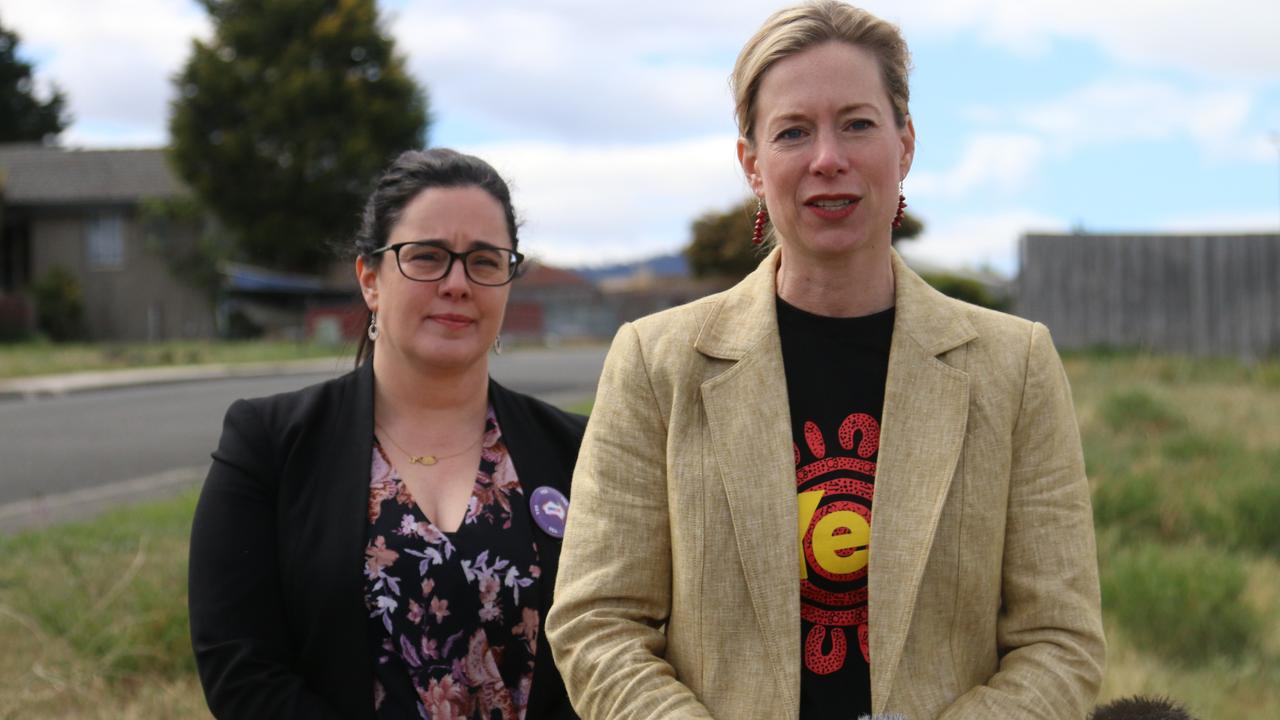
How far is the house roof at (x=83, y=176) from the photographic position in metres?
37.6

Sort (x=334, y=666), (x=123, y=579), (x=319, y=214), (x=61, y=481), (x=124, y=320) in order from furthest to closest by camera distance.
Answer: (x=124, y=320) → (x=319, y=214) → (x=61, y=481) → (x=123, y=579) → (x=334, y=666)

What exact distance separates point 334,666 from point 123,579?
2.49 metres

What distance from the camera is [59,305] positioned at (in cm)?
3572

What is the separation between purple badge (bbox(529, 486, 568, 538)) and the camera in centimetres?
284

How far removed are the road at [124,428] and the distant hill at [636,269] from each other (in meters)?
11.1

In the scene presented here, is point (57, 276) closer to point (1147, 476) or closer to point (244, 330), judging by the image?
A: point (244, 330)

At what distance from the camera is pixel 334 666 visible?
2.64m

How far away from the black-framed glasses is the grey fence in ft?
37.1

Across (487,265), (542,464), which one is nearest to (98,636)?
(542,464)

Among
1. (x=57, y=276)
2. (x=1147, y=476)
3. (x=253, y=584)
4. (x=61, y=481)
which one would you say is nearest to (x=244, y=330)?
(x=57, y=276)

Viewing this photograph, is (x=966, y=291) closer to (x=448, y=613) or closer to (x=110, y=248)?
(x=448, y=613)

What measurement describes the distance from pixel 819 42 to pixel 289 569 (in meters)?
1.55

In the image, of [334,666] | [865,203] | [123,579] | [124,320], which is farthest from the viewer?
[124,320]

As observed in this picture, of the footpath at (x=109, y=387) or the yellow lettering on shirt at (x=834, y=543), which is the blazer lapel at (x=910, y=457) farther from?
the footpath at (x=109, y=387)
